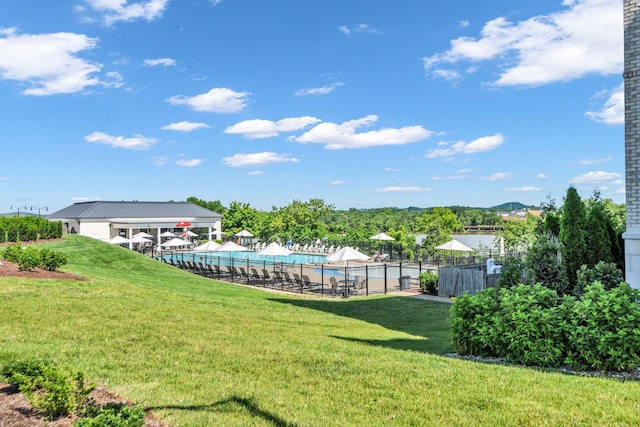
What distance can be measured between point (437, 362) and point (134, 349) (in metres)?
3.99

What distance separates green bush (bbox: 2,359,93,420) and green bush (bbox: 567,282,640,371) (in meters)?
5.84

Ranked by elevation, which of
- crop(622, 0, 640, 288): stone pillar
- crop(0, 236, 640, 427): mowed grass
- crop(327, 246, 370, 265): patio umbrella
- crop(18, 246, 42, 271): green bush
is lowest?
crop(0, 236, 640, 427): mowed grass

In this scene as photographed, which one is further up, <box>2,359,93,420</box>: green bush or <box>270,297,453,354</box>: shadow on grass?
<box>2,359,93,420</box>: green bush

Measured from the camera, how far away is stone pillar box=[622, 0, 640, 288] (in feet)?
33.5

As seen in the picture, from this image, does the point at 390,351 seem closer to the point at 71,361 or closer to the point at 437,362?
the point at 437,362

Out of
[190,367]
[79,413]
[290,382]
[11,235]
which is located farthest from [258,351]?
[11,235]

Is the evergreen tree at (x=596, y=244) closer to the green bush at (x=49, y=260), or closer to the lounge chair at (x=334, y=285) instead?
the lounge chair at (x=334, y=285)

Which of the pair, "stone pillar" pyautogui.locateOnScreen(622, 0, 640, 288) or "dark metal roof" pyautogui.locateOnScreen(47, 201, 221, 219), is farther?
"dark metal roof" pyautogui.locateOnScreen(47, 201, 221, 219)

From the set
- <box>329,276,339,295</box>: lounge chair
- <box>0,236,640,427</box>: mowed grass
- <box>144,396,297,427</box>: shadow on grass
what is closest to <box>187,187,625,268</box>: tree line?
<box>0,236,640,427</box>: mowed grass

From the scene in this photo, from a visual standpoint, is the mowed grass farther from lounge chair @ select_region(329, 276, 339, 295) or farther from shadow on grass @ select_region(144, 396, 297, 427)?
lounge chair @ select_region(329, 276, 339, 295)

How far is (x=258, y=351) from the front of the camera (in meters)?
6.64

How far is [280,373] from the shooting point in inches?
216

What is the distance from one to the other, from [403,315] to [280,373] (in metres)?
9.29

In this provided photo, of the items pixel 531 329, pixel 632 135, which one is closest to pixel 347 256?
pixel 632 135
